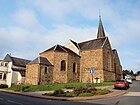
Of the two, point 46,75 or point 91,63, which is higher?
point 91,63

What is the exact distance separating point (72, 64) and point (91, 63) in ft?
15.9

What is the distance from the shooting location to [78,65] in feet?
140

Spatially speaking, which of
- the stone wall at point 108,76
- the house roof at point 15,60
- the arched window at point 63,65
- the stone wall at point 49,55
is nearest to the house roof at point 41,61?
the stone wall at point 49,55

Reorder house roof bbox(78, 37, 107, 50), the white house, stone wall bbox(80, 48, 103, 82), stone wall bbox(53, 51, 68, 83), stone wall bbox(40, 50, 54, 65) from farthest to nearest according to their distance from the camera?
house roof bbox(78, 37, 107, 50)
the white house
stone wall bbox(80, 48, 103, 82)
stone wall bbox(40, 50, 54, 65)
stone wall bbox(53, 51, 68, 83)

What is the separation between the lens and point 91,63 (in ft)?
138

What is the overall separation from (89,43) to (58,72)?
13.5 meters

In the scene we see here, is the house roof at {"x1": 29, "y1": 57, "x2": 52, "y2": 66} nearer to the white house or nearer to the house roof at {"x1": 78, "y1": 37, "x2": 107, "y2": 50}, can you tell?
the white house

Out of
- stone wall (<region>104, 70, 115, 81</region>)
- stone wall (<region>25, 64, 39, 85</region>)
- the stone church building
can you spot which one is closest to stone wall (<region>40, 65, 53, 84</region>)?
the stone church building

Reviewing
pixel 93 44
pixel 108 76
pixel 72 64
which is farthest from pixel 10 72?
pixel 108 76

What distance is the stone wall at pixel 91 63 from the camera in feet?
131

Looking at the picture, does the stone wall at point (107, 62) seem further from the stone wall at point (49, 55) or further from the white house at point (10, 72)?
the white house at point (10, 72)

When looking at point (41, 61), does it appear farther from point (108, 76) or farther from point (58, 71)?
point (108, 76)

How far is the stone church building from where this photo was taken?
35625 millimetres

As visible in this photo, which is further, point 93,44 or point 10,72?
point 93,44
